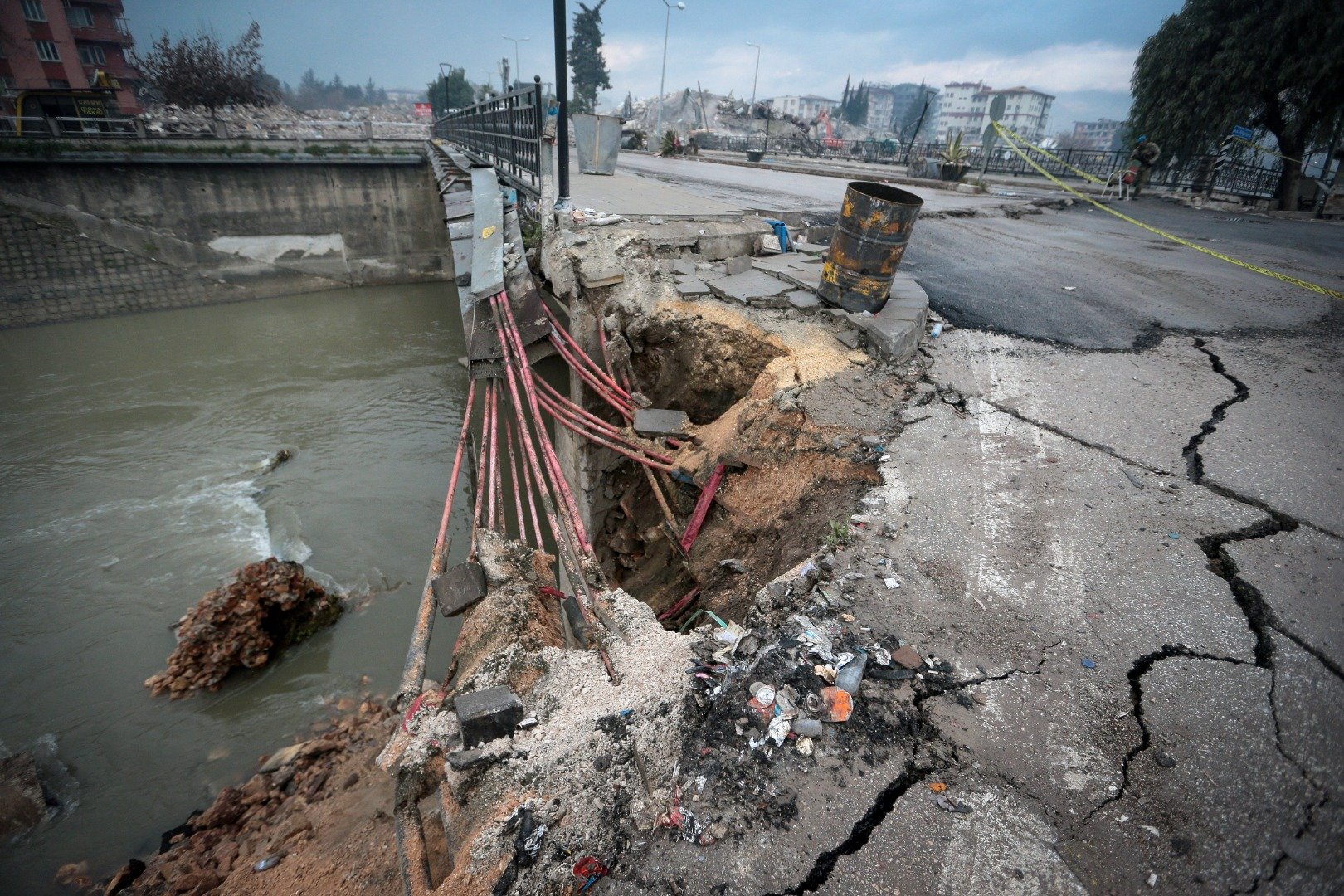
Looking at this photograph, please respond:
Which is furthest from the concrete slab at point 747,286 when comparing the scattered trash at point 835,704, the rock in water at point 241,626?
the rock in water at point 241,626

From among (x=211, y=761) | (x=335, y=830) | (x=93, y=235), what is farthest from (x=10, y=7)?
(x=335, y=830)

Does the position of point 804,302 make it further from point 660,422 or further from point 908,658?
point 908,658

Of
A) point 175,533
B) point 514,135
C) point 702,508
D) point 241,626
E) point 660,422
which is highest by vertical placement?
point 514,135

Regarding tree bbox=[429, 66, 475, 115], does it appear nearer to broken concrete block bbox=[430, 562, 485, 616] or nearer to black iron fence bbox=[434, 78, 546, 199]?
black iron fence bbox=[434, 78, 546, 199]

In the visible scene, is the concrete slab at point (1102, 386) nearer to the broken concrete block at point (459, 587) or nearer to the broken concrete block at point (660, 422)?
the broken concrete block at point (660, 422)

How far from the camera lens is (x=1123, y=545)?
271 cm

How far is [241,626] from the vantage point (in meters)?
5.48

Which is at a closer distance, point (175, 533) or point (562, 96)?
point (562, 96)

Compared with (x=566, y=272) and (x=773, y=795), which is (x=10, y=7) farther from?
(x=773, y=795)

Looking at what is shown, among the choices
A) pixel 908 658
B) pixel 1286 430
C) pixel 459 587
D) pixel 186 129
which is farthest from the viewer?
pixel 186 129

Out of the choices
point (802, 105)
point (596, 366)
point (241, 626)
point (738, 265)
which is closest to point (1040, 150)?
point (738, 265)

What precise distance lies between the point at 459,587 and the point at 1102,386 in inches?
177

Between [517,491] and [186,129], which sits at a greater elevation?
[186,129]

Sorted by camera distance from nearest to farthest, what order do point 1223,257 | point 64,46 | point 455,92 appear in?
1. point 1223,257
2. point 64,46
3. point 455,92
